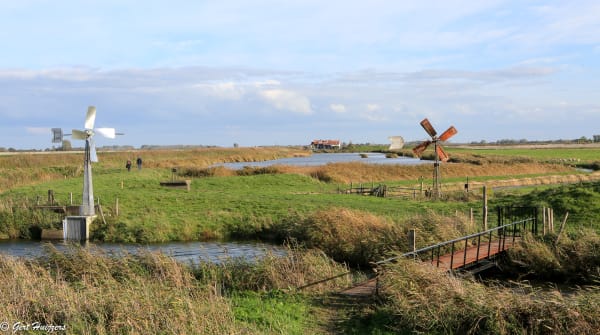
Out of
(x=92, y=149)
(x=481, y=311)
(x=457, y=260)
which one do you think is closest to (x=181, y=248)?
(x=92, y=149)

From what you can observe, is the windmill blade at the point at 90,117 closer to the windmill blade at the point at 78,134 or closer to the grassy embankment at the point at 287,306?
the windmill blade at the point at 78,134

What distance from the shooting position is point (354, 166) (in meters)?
71.3

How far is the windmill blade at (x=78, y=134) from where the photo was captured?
3156 cm

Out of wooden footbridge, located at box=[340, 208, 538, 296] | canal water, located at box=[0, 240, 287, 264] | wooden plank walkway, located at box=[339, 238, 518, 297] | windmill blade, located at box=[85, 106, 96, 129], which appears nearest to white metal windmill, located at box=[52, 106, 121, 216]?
windmill blade, located at box=[85, 106, 96, 129]

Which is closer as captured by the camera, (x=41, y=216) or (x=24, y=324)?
(x=24, y=324)

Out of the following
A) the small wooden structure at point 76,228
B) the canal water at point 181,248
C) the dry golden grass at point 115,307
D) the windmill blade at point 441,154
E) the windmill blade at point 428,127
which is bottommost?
the canal water at point 181,248

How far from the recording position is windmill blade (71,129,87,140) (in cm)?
3156

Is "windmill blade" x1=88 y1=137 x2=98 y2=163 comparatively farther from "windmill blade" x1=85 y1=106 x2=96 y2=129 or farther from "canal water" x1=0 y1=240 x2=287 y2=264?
"canal water" x1=0 y1=240 x2=287 y2=264

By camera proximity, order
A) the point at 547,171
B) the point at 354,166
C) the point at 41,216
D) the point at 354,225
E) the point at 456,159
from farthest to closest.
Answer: the point at 456,159
the point at 547,171
the point at 354,166
the point at 41,216
the point at 354,225

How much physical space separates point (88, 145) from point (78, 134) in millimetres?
795

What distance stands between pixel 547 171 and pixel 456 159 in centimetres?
2454

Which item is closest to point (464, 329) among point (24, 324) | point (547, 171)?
point (24, 324)

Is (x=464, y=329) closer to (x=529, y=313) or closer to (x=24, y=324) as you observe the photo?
(x=529, y=313)

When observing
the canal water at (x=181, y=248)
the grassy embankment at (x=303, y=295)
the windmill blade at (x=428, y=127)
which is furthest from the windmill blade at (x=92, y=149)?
the windmill blade at (x=428, y=127)
